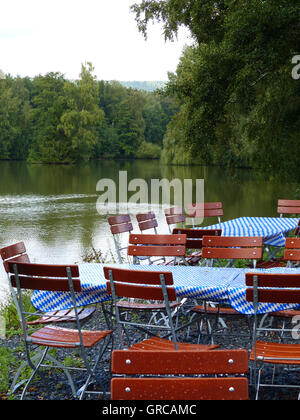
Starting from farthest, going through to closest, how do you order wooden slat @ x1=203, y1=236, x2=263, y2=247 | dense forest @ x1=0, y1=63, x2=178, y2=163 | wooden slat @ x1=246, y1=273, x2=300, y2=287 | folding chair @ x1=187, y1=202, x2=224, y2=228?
1. dense forest @ x1=0, y1=63, x2=178, y2=163
2. folding chair @ x1=187, y1=202, x2=224, y2=228
3. wooden slat @ x1=203, y1=236, x2=263, y2=247
4. wooden slat @ x1=246, y1=273, x2=300, y2=287

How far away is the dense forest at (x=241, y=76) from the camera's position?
10211 millimetres

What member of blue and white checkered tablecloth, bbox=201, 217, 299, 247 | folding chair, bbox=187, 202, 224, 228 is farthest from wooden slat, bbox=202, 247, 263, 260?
folding chair, bbox=187, 202, 224, 228

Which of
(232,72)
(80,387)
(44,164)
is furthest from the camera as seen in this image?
(44,164)

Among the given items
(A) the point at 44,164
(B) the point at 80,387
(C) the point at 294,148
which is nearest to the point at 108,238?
(C) the point at 294,148

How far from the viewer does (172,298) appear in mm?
3996

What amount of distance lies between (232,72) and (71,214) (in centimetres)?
1526

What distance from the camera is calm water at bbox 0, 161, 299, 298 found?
16891mm

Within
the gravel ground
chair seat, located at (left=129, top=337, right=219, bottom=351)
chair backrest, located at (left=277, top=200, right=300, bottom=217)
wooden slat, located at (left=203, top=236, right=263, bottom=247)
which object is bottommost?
the gravel ground

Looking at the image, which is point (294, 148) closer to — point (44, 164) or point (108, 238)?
→ point (108, 238)

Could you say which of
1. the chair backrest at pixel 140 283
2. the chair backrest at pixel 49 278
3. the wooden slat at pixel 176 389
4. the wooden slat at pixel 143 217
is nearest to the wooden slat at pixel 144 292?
the chair backrest at pixel 140 283

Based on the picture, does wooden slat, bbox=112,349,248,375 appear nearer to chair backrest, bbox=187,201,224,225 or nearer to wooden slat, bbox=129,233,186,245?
wooden slat, bbox=129,233,186,245

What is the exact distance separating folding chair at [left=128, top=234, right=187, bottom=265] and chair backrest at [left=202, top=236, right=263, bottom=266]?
259mm

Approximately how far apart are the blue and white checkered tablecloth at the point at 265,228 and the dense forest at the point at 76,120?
65694mm

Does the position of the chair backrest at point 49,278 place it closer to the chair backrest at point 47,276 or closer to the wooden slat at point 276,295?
the chair backrest at point 47,276
